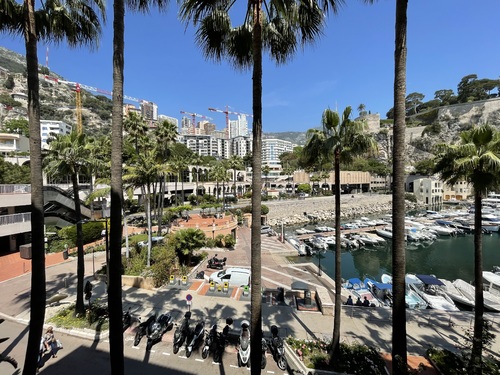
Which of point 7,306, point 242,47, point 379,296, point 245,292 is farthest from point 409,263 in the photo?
point 7,306

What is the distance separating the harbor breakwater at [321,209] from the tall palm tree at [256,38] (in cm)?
4350

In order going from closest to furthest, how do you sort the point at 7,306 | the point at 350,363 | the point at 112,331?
the point at 112,331, the point at 350,363, the point at 7,306

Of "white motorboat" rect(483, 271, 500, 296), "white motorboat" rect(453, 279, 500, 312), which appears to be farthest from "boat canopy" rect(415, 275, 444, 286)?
"white motorboat" rect(483, 271, 500, 296)

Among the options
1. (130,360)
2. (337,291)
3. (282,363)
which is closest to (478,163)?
(337,291)

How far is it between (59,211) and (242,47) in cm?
3167

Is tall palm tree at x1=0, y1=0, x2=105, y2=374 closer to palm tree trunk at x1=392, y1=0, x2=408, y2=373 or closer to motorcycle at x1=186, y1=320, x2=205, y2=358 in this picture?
motorcycle at x1=186, y1=320, x2=205, y2=358

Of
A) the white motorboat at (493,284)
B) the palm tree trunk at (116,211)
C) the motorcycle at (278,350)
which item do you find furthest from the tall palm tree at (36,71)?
the white motorboat at (493,284)

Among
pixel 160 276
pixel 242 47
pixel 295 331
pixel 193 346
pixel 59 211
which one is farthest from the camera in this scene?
pixel 59 211

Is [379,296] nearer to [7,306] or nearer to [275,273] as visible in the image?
[275,273]

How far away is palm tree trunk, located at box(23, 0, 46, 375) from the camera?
530 cm

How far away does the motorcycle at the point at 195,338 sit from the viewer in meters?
8.52

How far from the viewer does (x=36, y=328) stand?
17.4ft

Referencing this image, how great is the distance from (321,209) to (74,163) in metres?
57.3

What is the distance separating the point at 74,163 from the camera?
11.2m
